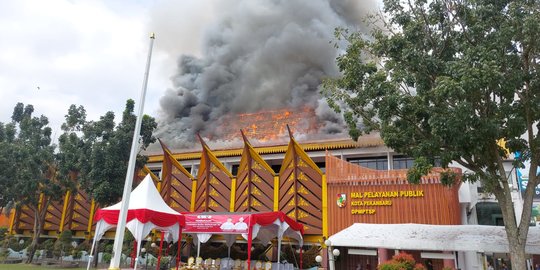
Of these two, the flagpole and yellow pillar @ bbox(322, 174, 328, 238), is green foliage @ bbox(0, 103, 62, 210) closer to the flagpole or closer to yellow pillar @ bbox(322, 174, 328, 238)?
yellow pillar @ bbox(322, 174, 328, 238)

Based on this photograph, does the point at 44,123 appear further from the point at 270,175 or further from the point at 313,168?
the point at 313,168

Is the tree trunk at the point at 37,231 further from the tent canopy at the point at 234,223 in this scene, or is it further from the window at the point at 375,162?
the window at the point at 375,162

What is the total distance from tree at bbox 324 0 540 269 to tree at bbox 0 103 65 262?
25.6 m

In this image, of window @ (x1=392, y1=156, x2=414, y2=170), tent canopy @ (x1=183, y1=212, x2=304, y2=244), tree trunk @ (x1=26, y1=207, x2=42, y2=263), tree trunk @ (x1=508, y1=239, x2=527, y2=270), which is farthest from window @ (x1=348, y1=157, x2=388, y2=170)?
tree trunk @ (x1=26, y1=207, x2=42, y2=263)

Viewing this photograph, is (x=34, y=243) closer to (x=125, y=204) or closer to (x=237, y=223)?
(x=237, y=223)

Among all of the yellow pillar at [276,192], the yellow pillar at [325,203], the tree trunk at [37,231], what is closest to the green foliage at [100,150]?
the tree trunk at [37,231]

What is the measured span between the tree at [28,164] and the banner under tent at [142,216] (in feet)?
53.4

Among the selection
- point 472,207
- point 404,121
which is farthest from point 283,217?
point 472,207

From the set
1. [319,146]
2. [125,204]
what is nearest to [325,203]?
[319,146]

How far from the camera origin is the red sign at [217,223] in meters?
16.4

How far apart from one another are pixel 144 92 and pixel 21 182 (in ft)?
79.5

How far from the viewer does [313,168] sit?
24.8 meters

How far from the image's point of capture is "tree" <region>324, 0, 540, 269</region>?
10.5 m

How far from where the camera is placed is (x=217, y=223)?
17.1m
